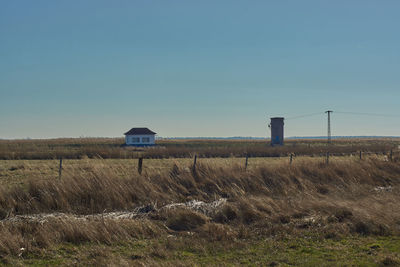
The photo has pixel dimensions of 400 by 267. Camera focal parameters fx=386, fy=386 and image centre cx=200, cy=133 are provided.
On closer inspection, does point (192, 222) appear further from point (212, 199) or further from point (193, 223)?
point (212, 199)

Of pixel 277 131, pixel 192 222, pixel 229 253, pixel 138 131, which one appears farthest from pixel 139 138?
pixel 229 253

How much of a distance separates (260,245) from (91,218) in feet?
12.4

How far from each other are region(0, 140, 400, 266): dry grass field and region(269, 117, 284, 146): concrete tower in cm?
4971

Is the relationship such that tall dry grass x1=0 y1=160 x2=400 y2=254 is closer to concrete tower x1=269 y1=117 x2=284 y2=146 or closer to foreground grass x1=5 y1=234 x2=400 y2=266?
foreground grass x1=5 y1=234 x2=400 y2=266

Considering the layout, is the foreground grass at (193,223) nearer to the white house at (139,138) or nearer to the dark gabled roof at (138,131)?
the white house at (139,138)

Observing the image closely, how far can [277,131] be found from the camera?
6328cm

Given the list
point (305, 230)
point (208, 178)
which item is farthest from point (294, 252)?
point (208, 178)

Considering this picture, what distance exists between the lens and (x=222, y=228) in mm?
8125

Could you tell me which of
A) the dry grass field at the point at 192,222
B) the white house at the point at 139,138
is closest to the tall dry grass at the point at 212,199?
the dry grass field at the point at 192,222

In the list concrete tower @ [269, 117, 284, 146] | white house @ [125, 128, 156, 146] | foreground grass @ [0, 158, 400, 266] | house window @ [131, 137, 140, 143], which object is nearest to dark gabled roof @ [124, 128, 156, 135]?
white house @ [125, 128, 156, 146]

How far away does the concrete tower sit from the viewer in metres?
63.1

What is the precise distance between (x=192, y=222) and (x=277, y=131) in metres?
56.0

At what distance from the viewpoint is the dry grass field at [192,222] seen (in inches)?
269

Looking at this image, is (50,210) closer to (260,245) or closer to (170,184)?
(170,184)
